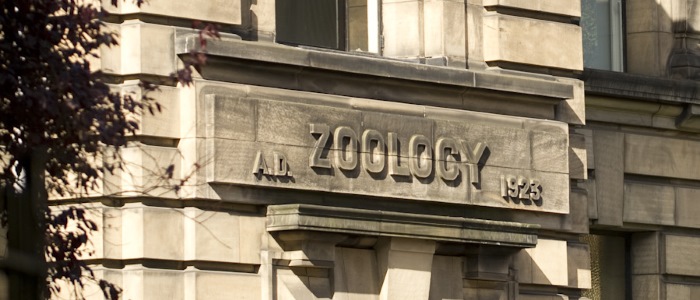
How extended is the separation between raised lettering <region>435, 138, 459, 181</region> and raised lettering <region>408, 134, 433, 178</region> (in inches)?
3.3

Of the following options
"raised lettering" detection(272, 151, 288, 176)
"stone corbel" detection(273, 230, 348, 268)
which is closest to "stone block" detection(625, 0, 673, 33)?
"stone corbel" detection(273, 230, 348, 268)

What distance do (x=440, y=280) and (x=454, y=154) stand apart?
3.94 ft

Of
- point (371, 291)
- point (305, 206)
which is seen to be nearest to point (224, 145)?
point (305, 206)

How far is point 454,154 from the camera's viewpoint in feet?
70.5

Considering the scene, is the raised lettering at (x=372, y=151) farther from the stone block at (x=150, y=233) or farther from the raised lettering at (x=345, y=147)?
the stone block at (x=150, y=233)

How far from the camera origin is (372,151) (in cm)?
2080

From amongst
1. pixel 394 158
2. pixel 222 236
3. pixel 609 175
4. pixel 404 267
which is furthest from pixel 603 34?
pixel 222 236

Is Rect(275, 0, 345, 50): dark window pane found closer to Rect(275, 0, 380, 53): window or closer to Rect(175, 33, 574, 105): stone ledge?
Rect(275, 0, 380, 53): window

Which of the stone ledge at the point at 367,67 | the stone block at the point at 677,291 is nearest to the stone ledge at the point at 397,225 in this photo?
the stone ledge at the point at 367,67

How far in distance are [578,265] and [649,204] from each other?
2277 millimetres

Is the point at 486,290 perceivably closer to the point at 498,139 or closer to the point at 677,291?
the point at 498,139

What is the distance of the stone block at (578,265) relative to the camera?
75.9ft

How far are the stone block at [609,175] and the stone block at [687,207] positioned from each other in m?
0.96

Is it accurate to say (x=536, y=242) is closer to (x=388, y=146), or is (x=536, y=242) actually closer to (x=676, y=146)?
(x=388, y=146)
